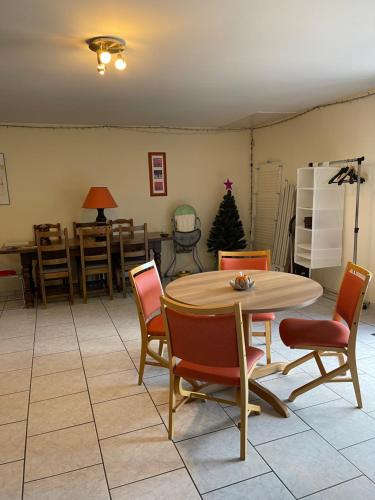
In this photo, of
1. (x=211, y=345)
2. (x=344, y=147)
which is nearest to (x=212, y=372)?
(x=211, y=345)

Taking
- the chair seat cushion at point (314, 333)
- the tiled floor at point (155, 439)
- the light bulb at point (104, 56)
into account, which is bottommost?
the tiled floor at point (155, 439)

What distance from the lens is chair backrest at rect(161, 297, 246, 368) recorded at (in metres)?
1.81

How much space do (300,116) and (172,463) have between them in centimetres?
463

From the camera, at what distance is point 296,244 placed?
474 cm

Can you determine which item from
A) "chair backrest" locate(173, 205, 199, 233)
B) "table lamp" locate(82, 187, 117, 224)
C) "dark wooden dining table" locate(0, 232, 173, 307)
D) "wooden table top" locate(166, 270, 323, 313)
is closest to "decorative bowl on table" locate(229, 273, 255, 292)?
"wooden table top" locate(166, 270, 323, 313)

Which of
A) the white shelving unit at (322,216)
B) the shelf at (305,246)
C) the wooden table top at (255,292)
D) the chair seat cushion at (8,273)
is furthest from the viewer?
the chair seat cushion at (8,273)

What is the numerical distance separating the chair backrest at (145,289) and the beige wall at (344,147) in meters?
2.67

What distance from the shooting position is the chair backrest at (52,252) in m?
4.46

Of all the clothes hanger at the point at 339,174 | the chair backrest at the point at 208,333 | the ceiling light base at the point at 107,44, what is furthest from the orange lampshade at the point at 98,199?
the chair backrest at the point at 208,333

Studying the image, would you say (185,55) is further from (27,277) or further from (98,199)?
(27,277)

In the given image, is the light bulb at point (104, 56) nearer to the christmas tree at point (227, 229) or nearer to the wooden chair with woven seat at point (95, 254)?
the wooden chair with woven seat at point (95, 254)

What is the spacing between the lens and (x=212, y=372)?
78.5 inches

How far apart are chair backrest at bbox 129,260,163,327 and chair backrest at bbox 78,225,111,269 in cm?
196

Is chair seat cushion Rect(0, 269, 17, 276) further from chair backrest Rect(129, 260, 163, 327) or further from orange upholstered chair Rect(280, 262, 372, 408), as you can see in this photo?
orange upholstered chair Rect(280, 262, 372, 408)
